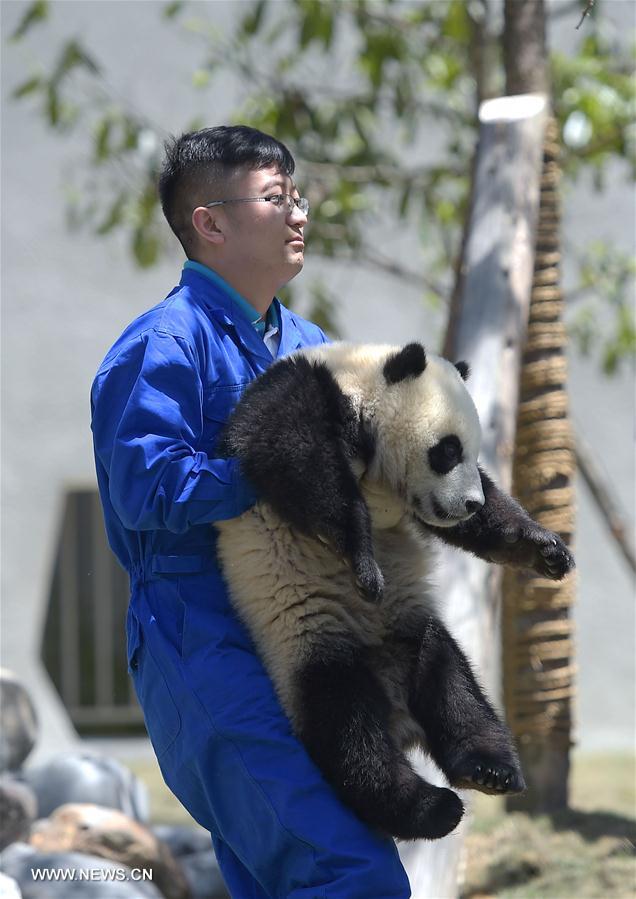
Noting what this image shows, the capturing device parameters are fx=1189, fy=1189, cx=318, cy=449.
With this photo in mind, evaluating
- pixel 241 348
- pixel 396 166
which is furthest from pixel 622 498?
pixel 241 348

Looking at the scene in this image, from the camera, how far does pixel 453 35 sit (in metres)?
6.00

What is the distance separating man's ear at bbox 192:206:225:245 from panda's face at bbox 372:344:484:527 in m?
0.47

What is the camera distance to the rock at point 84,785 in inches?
222

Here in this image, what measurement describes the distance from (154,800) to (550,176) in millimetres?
4380

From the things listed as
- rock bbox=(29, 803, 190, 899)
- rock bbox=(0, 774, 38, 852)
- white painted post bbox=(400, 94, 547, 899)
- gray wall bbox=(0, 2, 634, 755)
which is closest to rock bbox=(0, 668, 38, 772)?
rock bbox=(0, 774, 38, 852)

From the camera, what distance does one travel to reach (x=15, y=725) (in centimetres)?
583

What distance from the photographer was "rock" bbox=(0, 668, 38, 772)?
579cm

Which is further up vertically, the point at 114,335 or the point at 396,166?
the point at 396,166

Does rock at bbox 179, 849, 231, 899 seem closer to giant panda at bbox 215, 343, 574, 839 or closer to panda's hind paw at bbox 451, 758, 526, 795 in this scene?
giant panda at bbox 215, 343, 574, 839

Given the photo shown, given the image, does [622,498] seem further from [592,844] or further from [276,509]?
[276,509]

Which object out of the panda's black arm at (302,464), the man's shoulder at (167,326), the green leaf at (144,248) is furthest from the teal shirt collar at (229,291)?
the green leaf at (144,248)

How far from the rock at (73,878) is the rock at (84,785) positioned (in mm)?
1053

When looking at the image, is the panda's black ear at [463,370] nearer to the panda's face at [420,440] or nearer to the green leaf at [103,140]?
the panda's face at [420,440]

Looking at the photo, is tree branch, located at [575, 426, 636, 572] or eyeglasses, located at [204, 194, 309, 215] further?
tree branch, located at [575, 426, 636, 572]
